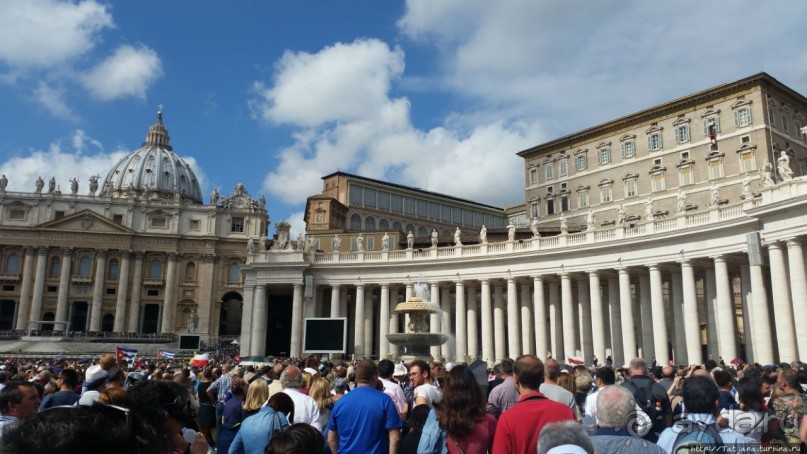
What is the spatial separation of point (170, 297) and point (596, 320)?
74198mm

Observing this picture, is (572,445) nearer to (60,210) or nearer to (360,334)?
(360,334)

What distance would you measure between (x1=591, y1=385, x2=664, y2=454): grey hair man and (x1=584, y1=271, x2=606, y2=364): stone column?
138ft

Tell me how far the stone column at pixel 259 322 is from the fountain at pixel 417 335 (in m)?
26.2

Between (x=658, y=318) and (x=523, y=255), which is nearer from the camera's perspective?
(x=658, y=318)

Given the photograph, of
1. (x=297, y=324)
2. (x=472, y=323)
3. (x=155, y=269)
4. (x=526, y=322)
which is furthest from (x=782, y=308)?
(x=155, y=269)

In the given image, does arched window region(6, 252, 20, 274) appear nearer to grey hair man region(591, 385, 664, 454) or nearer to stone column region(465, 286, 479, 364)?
stone column region(465, 286, 479, 364)

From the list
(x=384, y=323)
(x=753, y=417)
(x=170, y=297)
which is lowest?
(x=753, y=417)

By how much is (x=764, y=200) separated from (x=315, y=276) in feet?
126

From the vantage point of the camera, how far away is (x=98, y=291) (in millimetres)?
95000

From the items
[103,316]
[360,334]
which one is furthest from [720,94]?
[103,316]

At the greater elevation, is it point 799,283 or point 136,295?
point 136,295

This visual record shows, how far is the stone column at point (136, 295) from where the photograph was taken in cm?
9588

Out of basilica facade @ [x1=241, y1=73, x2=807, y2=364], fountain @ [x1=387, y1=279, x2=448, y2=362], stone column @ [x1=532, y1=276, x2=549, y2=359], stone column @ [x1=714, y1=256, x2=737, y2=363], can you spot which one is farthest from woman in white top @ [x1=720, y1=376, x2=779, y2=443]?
stone column @ [x1=532, y1=276, x2=549, y2=359]

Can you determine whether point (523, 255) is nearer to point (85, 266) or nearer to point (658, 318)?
point (658, 318)
